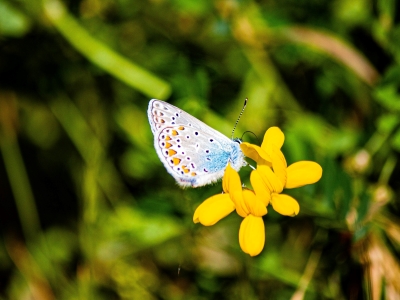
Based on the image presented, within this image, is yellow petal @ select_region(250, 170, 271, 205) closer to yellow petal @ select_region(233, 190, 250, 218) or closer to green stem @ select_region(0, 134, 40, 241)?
yellow petal @ select_region(233, 190, 250, 218)

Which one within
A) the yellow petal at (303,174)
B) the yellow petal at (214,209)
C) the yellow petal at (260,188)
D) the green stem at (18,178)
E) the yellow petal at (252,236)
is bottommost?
the green stem at (18,178)

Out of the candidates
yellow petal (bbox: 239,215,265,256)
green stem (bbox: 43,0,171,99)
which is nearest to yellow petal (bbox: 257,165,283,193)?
yellow petal (bbox: 239,215,265,256)

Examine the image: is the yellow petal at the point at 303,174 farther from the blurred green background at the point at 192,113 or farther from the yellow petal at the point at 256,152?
the blurred green background at the point at 192,113

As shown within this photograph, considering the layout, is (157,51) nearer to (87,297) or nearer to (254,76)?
(254,76)

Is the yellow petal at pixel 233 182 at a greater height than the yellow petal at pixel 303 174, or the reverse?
the yellow petal at pixel 303 174

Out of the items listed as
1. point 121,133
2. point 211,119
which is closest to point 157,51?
point 121,133

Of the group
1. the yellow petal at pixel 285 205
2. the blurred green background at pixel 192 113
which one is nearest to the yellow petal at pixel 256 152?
the yellow petal at pixel 285 205
